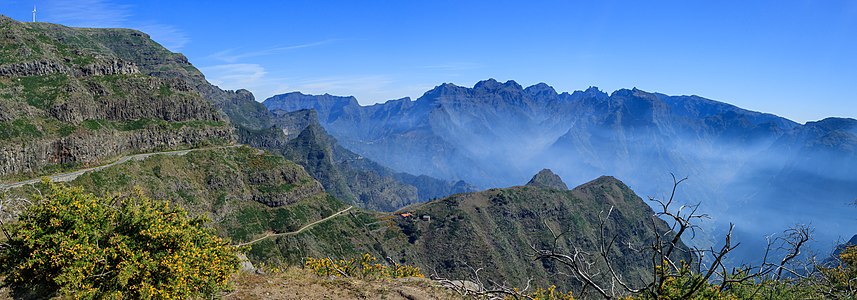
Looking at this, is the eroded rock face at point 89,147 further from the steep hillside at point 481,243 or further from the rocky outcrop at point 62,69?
the steep hillside at point 481,243

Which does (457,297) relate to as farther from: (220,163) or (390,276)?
(220,163)

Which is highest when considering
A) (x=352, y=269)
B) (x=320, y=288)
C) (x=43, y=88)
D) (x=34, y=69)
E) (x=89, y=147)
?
(x=34, y=69)

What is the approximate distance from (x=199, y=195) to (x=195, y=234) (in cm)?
12262

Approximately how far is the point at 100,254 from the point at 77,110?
129917mm

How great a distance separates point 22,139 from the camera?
104 meters

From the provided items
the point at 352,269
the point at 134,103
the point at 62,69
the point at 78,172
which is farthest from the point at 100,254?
the point at 134,103

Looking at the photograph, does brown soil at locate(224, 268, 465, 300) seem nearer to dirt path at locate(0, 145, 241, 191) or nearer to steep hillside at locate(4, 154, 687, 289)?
dirt path at locate(0, 145, 241, 191)

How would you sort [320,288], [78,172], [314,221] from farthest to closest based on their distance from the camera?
[314,221] < [78,172] < [320,288]

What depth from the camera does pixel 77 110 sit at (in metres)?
123

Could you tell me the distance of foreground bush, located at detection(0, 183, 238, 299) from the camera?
19.8m

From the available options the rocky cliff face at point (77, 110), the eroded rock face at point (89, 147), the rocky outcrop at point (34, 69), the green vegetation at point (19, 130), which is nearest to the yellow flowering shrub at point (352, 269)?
the eroded rock face at point (89, 147)

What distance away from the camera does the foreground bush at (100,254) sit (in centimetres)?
1978

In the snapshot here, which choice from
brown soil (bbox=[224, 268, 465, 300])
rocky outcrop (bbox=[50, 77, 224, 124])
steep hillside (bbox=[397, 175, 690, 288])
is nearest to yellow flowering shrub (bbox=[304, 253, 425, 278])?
brown soil (bbox=[224, 268, 465, 300])

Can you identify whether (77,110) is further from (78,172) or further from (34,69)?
(78,172)
